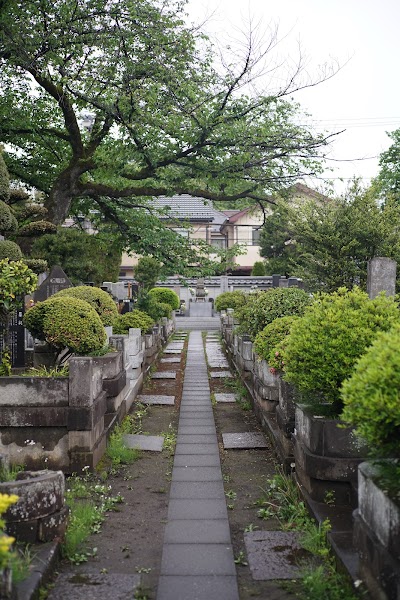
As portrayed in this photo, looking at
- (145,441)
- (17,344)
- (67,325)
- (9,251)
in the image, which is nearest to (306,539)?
(145,441)

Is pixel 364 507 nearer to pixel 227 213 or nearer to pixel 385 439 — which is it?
pixel 385 439

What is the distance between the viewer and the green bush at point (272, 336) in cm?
Result: 742

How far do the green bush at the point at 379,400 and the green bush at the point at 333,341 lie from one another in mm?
1285

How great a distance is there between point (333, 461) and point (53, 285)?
9060 mm

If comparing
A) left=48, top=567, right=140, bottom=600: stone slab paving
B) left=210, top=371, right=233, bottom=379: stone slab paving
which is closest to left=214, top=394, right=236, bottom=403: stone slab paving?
left=210, top=371, right=233, bottom=379: stone slab paving

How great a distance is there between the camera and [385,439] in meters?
3.02

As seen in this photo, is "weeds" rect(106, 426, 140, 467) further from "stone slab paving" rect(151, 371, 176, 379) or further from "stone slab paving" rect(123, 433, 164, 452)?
"stone slab paving" rect(151, 371, 176, 379)

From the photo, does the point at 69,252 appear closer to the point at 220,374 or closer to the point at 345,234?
the point at 220,374

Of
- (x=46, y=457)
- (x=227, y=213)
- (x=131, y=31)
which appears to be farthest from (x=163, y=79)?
(x=227, y=213)

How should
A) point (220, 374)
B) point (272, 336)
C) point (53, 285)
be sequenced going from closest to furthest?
point (272, 336)
point (53, 285)
point (220, 374)

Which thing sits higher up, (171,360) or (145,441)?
(145,441)

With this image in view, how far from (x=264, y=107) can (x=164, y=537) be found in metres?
10.6

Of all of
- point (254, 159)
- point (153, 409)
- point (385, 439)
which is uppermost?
point (254, 159)

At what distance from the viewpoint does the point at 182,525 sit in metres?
4.58
